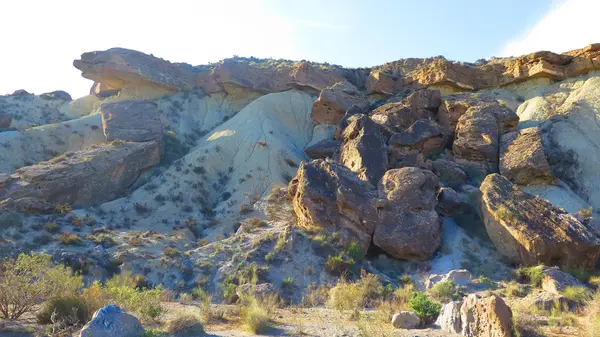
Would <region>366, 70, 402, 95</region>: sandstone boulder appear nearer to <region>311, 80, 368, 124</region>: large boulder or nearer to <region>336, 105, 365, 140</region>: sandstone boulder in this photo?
<region>311, 80, 368, 124</region>: large boulder

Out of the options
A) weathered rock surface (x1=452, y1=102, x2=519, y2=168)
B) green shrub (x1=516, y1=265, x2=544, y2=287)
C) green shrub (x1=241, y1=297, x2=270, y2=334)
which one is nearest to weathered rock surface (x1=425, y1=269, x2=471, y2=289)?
green shrub (x1=516, y1=265, x2=544, y2=287)

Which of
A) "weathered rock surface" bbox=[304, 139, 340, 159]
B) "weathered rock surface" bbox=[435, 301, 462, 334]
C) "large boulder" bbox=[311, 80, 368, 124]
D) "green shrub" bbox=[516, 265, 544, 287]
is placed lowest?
"green shrub" bbox=[516, 265, 544, 287]

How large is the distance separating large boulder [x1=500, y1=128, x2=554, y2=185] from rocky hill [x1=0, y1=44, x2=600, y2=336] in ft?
0.26

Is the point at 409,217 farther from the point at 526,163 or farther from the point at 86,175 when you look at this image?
the point at 86,175

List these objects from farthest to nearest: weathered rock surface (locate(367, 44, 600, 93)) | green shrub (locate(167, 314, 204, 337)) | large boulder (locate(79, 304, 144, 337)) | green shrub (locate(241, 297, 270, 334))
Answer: weathered rock surface (locate(367, 44, 600, 93)), green shrub (locate(241, 297, 270, 334)), green shrub (locate(167, 314, 204, 337)), large boulder (locate(79, 304, 144, 337))

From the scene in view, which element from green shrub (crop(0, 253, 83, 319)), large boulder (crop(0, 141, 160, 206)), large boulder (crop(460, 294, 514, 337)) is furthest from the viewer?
large boulder (crop(0, 141, 160, 206))

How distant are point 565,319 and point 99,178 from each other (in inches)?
973

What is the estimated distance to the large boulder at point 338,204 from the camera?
19203 millimetres

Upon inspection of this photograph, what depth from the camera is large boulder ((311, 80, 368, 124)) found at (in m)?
35.0

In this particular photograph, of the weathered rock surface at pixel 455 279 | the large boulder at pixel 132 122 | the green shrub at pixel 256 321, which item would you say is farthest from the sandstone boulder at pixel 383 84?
the green shrub at pixel 256 321

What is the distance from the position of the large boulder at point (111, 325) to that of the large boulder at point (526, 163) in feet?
73.2

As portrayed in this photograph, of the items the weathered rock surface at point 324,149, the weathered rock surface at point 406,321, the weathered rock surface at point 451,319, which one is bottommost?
Result: the weathered rock surface at point 406,321

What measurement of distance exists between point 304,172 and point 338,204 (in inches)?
98.1

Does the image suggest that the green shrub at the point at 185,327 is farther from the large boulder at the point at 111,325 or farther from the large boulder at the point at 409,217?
the large boulder at the point at 409,217
